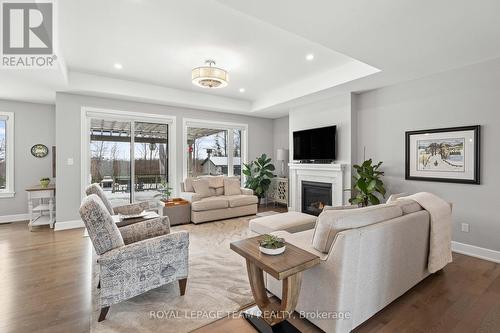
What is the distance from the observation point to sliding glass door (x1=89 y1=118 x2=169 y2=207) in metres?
5.01

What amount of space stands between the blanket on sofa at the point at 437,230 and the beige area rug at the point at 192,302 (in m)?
1.93

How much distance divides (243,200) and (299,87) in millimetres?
2713

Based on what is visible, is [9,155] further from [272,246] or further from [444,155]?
[444,155]

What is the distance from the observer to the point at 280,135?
7188 millimetres

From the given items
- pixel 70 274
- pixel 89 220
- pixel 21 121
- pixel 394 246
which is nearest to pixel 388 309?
pixel 394 246

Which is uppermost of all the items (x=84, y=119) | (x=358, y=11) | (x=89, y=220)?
(x=358, y=11)

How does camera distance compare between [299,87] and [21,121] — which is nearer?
[299,87]

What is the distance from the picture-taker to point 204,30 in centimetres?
282

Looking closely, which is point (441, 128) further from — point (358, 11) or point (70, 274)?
point (70, 274)

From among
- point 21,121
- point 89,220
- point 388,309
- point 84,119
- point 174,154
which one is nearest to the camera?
point 89,220

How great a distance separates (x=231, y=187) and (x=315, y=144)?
85.7 inches

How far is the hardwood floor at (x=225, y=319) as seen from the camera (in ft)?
6.14

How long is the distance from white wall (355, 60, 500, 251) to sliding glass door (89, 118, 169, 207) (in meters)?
4.72

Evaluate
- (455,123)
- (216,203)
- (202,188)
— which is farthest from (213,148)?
(455,123)
